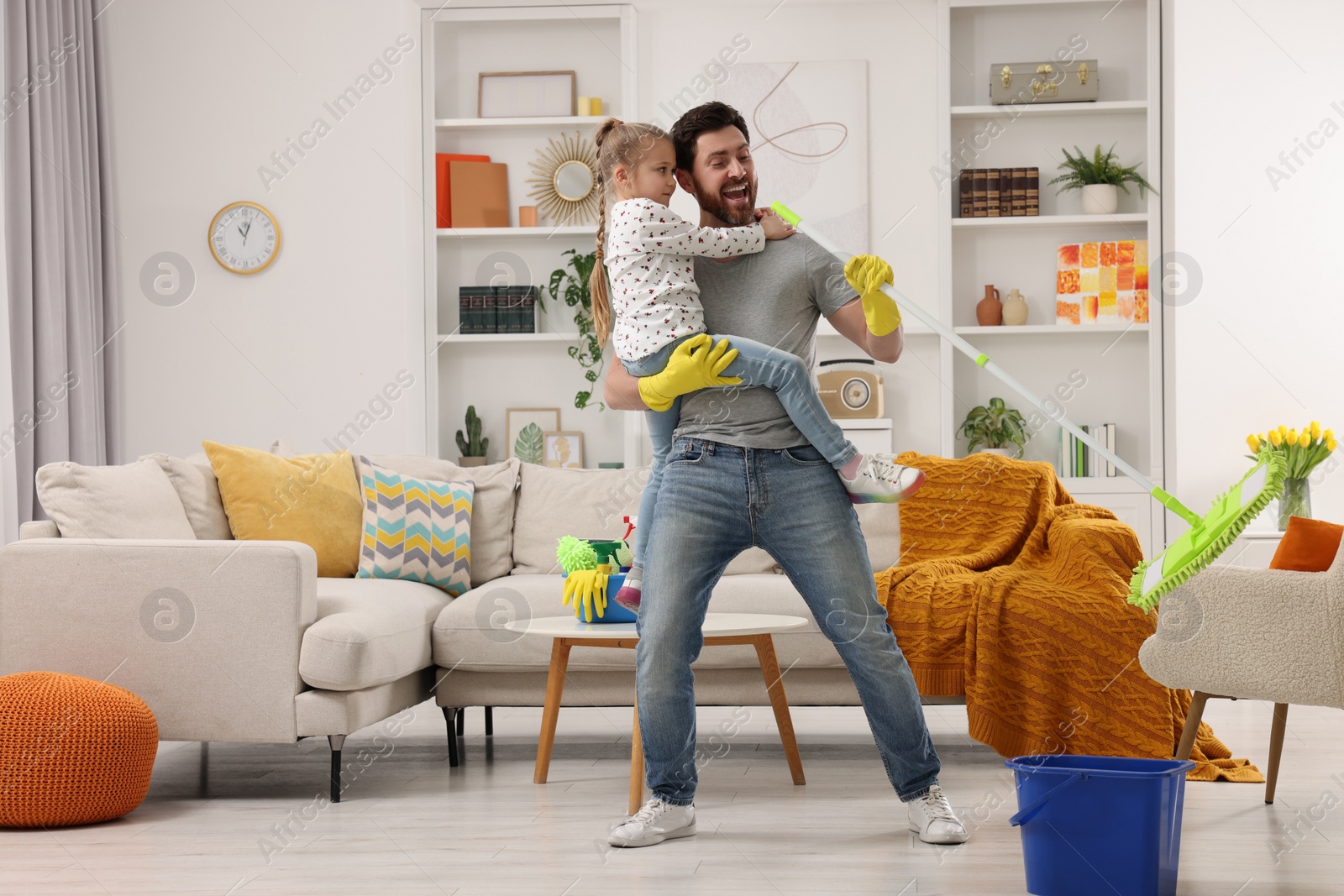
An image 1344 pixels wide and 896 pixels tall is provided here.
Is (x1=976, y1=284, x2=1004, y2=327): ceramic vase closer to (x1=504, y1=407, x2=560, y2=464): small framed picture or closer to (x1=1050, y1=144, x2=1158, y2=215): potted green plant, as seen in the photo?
(x1=1050, y1=144, x2=1158, y2=215): potted green plant

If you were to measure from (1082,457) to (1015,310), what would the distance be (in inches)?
25.9

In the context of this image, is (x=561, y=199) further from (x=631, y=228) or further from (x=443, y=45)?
(x=631, y=228)

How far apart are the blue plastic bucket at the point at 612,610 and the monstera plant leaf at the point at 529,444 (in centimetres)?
242

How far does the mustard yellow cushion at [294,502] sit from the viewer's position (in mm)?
3373

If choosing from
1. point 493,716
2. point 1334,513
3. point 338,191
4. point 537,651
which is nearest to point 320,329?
point 338,191

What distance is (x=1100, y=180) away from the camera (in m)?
4.91

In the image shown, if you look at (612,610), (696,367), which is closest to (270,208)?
(612,610)

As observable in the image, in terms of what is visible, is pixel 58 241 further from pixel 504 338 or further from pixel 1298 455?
pixel 1298 455

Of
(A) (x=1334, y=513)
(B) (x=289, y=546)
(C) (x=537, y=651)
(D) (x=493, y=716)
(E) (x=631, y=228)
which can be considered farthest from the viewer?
(A) (x=1334, y=513)

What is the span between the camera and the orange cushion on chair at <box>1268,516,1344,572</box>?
2361mm

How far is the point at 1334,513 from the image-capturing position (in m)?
4.61

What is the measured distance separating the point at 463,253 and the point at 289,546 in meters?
2.83

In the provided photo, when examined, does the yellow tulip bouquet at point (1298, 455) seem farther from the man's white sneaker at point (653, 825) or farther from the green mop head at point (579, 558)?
the man's white sneaker at point (653, 825)

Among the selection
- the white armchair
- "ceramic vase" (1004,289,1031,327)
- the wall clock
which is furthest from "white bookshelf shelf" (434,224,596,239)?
the white armchair
